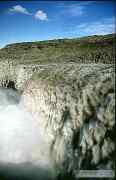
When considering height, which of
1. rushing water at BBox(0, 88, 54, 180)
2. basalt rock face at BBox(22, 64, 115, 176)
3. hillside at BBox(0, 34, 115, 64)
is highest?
hillside at BBox(0, 34, 115, 64)

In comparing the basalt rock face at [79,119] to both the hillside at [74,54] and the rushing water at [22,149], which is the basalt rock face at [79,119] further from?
the hillside at [74,54]

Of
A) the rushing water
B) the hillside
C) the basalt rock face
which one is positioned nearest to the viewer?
the basalt rock face

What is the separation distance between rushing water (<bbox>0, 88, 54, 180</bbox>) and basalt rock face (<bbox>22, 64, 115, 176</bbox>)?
0.82 m

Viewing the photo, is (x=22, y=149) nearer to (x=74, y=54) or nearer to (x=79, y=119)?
(x=79, y=119)

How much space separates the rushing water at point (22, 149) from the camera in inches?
674

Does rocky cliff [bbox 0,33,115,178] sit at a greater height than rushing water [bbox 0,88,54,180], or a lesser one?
greater

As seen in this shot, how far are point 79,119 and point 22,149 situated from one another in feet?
19.8

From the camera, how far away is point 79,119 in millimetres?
15703

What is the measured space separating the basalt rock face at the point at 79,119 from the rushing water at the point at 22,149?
2.70ft

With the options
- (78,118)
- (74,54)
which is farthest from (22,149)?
(74,54)

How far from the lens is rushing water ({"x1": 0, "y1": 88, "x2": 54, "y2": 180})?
17109 mm

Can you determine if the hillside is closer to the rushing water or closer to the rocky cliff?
the rocky cliff

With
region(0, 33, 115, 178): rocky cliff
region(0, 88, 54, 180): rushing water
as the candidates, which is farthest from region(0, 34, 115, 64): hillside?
region(0, 88, 54, 180): rushing water

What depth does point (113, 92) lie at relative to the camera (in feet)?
45.0
